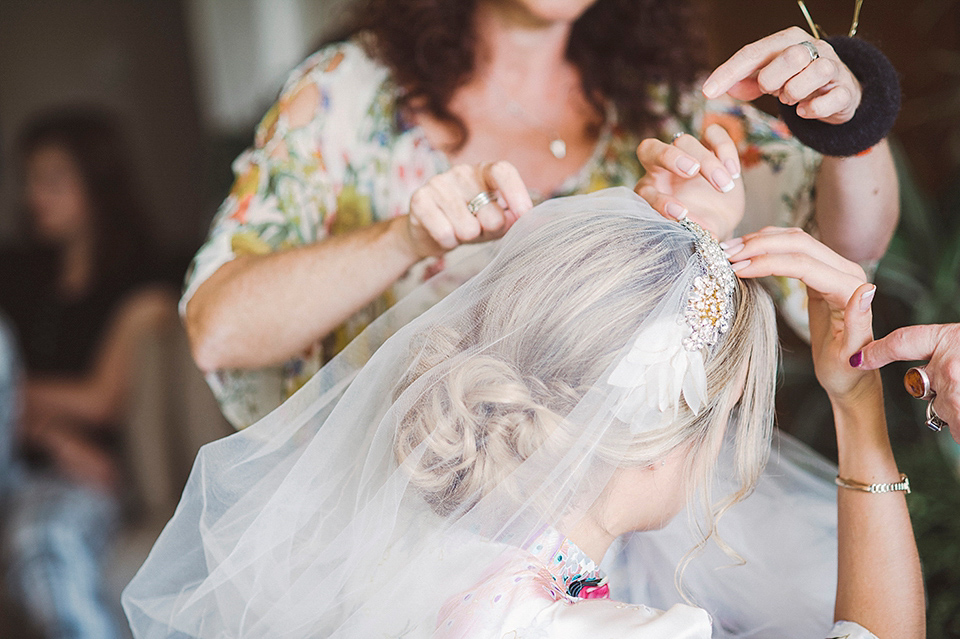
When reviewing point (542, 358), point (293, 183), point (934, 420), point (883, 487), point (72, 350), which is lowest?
point (72, 350)

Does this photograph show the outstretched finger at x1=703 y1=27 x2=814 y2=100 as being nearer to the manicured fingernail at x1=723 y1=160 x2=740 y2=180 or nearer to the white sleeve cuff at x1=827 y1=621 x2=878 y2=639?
the manicured fingernail at x1=723 y1=160 x2=740 y2=180

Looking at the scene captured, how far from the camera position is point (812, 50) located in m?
0.75

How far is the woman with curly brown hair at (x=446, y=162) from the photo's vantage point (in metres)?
0.88

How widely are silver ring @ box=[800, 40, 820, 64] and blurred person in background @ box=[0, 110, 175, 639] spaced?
2174mm

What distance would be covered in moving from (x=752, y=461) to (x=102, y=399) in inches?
90.3

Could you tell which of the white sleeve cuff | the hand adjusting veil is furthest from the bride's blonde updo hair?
the white sleeve cuff

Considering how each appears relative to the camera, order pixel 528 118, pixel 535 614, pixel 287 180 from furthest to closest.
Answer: pixel 528 118 → pixel 287 180 → pixel 535 614

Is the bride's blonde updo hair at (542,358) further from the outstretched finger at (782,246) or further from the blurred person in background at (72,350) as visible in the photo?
the blurred person in background at (72,350)

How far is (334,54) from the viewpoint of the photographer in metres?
1.15

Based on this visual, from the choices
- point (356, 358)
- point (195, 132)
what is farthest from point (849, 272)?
point (195, 132)

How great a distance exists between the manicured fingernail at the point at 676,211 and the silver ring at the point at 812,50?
0.59ft

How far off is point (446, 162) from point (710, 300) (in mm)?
505

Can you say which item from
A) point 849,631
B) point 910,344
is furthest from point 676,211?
point 849,631

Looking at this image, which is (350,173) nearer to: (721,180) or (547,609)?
(721,180)
